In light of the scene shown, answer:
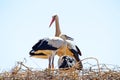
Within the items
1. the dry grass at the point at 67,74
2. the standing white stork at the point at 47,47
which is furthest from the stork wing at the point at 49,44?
the dry grass at the point at 67,74

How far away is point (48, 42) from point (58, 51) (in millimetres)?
355

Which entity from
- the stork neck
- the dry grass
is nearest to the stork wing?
the stork neck

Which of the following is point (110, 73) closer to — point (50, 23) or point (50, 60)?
point (50, 60)

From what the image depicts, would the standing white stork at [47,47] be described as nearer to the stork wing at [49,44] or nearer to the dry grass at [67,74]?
the stork wing at [49,44]

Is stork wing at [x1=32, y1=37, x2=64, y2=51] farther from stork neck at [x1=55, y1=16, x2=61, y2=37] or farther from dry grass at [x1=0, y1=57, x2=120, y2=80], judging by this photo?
dry grass at [x1=0, y1=57, x2=120, y2=80]

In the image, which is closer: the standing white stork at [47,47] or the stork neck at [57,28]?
the standing white stork at [47,47]

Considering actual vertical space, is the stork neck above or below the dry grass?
above

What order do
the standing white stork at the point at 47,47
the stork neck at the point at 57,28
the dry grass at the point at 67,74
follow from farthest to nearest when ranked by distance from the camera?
the stork neck at the point at 57,28, the standing white stork at the point at 47,47, the dry grass at the point at 67,74

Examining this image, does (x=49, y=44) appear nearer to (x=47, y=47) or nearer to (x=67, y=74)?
(x=47, y=47)

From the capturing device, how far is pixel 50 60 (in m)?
10.5

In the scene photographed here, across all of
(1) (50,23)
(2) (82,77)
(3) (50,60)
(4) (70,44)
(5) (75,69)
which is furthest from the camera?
(1) (50,23)

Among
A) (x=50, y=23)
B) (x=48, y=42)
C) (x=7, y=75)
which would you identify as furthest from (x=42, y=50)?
(x=7, y=75)

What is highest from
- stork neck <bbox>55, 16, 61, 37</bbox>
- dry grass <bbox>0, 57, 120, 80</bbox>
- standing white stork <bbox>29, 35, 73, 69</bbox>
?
stork neck <bbox>55, 16, 61, 37</bbox>

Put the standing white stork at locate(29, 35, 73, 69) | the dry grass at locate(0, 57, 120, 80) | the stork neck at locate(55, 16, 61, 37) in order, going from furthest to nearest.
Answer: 1. the stork neck at locate(55, 16, 61, 37)
2. the standing white stork at locate(29, 35, 73, 69)
3. the dry grass at locate(0, 57, 120, 80)
